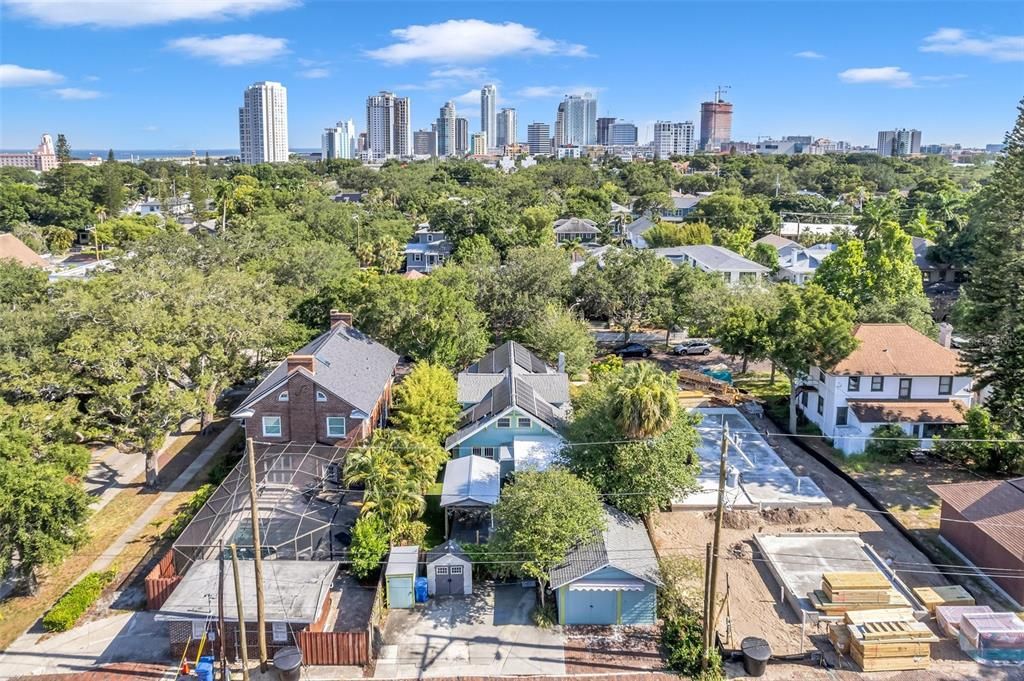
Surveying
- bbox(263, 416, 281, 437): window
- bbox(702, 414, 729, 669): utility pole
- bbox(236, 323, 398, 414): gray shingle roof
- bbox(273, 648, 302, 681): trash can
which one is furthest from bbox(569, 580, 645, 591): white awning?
bbox(263, 416, 281, 437): window

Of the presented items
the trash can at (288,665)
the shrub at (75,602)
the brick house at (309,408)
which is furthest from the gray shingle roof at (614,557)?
the shrub at (75,602)

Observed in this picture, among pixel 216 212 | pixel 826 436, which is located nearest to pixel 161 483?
pixel 826 436

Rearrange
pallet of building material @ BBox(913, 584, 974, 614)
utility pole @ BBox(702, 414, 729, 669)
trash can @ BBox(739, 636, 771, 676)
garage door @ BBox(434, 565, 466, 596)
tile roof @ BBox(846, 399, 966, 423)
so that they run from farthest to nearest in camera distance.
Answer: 1. tile roof @ BBox(846, 399, 966, 423)
2. garage door @ BBox(434, 565, 466, 596)
3. pallet of building material @ BBox(913, 584, 974, 614)
4. trash can @ BBox(739, 636, 771, 676)
5. utility pole @ BBox(702, 414, 729, 669)

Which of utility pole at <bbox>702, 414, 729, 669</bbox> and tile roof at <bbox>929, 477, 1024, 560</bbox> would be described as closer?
utility pole at <bbox>702, 414, 729, 669</bbox>

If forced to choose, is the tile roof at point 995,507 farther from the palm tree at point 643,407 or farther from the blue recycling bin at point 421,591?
the blue recycling bin at point 421,591

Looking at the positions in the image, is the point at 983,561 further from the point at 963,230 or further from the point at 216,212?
the point at 216,212

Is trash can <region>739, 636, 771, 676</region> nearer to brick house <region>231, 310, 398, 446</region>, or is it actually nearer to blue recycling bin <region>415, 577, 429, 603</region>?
blue recycling bin <region>415, 577, 429, 603</region>
